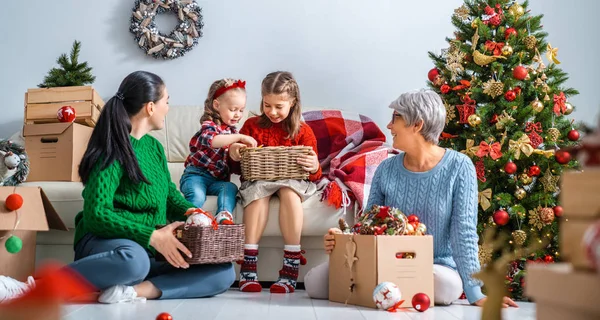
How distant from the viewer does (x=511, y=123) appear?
295cm

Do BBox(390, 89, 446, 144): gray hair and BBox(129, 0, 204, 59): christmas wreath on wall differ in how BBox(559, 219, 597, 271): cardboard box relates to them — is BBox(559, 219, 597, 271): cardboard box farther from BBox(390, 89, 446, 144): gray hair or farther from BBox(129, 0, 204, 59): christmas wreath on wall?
BBox(129, 0, 204, 59): christmas wreath on wall

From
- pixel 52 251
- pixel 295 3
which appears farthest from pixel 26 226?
pixel 295 3

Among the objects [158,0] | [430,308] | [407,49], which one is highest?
[158,0]

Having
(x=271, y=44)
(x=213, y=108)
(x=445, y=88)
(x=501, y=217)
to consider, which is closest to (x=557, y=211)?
(x=501, y=217)

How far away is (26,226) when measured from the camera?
2.44 m

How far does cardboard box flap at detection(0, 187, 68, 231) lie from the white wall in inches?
65.6

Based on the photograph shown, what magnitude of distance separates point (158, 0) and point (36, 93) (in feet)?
3.35

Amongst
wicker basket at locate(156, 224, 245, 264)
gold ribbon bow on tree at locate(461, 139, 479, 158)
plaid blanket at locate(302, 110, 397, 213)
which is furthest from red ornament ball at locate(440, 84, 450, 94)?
wicker basket at locate(156, 224, 245, 264)

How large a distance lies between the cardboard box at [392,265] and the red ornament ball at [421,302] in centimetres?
7

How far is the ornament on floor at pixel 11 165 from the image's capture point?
263 centimetres

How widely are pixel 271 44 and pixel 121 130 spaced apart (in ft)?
6.64

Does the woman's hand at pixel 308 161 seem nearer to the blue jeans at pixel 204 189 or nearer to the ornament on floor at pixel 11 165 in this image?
the blue jeans at pixel 204 189

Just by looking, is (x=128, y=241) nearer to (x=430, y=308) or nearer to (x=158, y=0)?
(x=430, y=308)

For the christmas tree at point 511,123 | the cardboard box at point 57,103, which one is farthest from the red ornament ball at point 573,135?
the cardboard box at point 57,103
